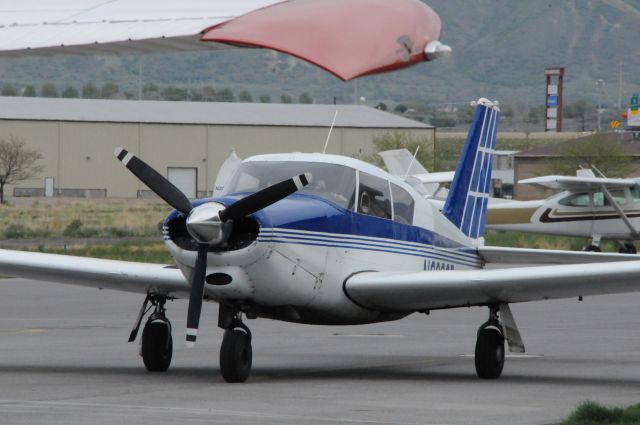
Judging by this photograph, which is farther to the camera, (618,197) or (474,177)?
(618,197)

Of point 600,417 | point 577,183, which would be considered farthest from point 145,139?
→ point 600,417

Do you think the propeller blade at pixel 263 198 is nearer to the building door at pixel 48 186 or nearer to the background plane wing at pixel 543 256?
the background plane wing at pixel 543 256

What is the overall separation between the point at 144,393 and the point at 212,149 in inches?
3343

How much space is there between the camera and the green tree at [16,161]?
90312mm

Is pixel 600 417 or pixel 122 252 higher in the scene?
pixel 600 417

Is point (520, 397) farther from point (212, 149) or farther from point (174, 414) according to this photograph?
point (212, 149)

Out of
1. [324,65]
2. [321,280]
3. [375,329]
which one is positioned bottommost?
[375,329]

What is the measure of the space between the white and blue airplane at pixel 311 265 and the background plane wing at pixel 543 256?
0.03 meters

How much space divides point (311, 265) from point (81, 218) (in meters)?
56.1

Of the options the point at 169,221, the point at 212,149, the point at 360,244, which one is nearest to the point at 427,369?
the point at 360,244

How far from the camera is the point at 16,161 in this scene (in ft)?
299

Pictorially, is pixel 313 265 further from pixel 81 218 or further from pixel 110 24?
pixel 81 218

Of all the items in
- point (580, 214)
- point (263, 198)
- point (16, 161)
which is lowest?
point (16, 161)

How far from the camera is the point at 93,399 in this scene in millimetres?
10227
